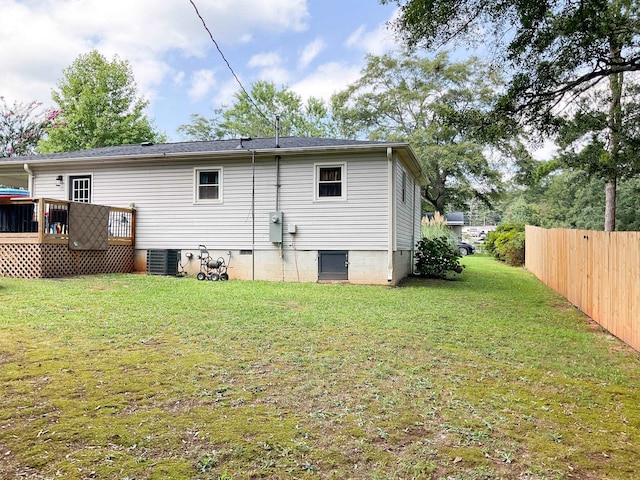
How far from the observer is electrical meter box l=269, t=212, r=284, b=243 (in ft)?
36.3

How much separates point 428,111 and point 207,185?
20501 mm

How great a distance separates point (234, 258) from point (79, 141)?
2273 cm

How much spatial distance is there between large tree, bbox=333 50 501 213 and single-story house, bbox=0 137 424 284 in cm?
1488

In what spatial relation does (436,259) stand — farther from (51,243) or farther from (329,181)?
(51,243)

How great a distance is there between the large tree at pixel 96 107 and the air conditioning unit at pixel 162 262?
20.7 metres

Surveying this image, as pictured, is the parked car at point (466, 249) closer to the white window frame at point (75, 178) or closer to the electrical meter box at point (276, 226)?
the electrical meter box at point (276, 226)

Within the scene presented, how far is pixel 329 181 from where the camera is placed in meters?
11.0

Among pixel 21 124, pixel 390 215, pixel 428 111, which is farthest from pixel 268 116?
pixel 390 215

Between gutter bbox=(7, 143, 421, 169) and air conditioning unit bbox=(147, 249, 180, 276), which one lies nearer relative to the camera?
gutter bbox=(7, 143, 421, 169)

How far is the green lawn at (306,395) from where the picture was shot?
2.31m

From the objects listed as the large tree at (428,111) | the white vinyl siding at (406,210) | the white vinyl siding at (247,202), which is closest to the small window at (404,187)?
the white vinyl siding at (406,210)

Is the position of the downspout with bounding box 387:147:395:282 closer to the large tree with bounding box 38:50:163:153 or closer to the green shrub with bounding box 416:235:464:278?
the green shrub with bounding box 416:235:464:278

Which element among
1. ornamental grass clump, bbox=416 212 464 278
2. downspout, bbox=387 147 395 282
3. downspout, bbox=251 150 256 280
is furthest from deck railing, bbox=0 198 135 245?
ornamental grass clump, bbox=416 212 464 278

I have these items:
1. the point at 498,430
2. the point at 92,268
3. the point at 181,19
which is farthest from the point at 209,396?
the point at 92,268
